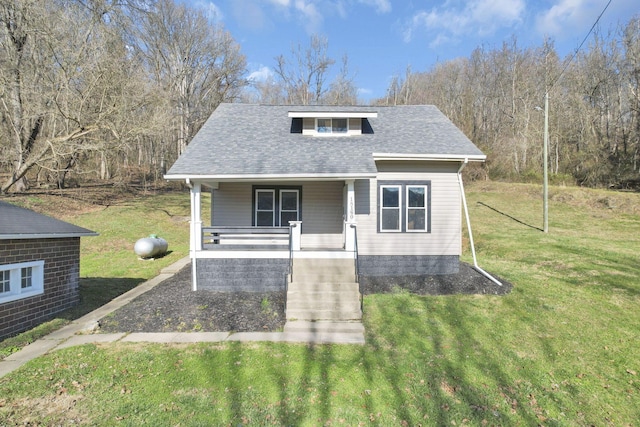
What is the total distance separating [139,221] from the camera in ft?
63.0

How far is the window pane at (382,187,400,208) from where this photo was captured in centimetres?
1072

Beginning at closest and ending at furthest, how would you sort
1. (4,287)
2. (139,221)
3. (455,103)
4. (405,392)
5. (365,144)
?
1. (405,392)
2. (4,287)
3. (365,144)
4. (139,221)
5. (455,103)

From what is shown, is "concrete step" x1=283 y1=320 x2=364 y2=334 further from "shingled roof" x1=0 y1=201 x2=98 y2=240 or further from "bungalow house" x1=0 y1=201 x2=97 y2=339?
"shingled roof" x1=0 y1=201 x2=98 y2=240

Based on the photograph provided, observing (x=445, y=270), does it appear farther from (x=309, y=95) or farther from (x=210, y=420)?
(x=309, y=95)

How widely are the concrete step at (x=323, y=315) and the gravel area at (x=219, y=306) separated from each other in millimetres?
265

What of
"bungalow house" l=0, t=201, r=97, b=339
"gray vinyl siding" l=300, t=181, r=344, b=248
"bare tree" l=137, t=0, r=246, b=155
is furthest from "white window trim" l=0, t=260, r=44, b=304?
"bare tree" l=137, t=0, r=246, b=155

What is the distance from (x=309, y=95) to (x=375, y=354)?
1372 inches

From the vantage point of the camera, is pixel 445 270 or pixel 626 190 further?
pixel 626 190

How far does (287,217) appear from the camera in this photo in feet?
39.3

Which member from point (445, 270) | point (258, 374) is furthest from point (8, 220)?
point (445, 270)

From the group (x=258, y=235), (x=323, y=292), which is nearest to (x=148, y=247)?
(x=258, y=235)

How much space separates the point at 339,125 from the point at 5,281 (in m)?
9.90

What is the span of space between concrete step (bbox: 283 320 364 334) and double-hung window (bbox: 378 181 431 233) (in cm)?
406

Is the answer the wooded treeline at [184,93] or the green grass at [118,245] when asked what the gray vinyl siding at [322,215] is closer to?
the green grass at [118,245]
